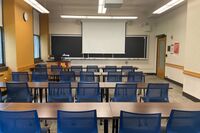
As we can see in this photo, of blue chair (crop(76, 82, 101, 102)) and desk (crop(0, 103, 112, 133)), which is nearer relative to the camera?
desk (crop(0, 103, 112, 133))

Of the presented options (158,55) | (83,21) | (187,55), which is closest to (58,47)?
(83,21)

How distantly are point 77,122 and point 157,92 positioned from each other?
2.19 m

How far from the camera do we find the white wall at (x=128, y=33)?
36.1 ft

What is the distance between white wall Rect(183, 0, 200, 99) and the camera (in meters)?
5.61

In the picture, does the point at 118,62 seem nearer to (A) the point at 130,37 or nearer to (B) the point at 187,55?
(A) the point at 130,37

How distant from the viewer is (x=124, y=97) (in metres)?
3.86

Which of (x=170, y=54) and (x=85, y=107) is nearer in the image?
(x=85, y=107)

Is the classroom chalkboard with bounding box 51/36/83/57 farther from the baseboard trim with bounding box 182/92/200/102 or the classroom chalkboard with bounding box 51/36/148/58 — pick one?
the baseboard trim with bounding box 182/92/200/102

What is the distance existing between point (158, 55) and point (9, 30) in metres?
7.84

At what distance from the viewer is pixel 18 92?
12.6ft

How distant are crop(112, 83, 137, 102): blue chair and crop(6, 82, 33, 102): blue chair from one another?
1777mm

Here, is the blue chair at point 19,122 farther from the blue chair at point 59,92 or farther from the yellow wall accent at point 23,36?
the yellow wall accent at point 23,36

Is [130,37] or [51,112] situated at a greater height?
[130,37]

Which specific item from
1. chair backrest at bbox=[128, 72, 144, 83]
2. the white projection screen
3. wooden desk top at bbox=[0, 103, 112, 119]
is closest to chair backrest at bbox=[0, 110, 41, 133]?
wooden desk top at bbox=[0, 103, 112, 119]
